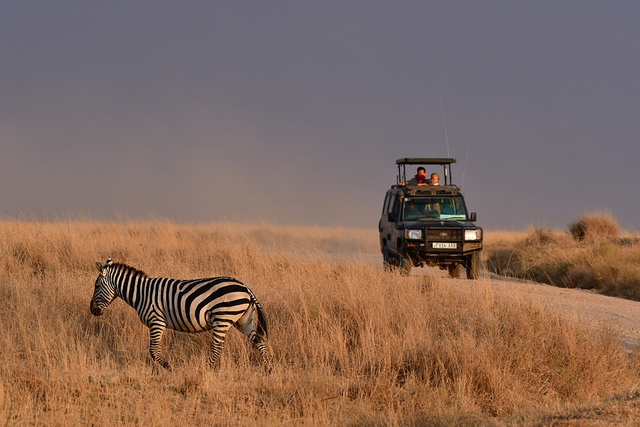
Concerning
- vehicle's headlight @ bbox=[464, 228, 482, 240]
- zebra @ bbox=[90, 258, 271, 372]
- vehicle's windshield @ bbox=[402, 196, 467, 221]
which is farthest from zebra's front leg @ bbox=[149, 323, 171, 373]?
vehicle's headlight @ bbox=[464, 228, 482, 240]

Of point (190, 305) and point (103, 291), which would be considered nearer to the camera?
point (190, 305)

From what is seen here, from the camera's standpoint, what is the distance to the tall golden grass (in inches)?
312

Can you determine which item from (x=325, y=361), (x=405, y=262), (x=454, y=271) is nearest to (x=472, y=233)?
(x=405, y=262)

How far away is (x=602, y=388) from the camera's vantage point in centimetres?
934

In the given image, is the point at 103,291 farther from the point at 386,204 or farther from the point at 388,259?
the point at 386,204

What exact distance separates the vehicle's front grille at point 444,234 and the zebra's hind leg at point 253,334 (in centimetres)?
854

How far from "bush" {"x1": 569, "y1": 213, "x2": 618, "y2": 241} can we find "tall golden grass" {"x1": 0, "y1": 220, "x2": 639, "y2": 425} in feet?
70.6

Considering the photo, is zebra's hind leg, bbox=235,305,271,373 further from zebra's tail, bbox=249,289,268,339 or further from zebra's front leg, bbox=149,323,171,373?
zebra's front leg, bbox=149,323,171,373

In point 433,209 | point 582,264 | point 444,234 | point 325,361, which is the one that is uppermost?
point 433,209

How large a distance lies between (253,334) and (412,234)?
844 centimetres

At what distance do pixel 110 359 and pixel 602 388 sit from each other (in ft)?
20.4

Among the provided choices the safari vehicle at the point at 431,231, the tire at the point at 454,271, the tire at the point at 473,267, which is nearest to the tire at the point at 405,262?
the safari vehicle at the point at 431,231

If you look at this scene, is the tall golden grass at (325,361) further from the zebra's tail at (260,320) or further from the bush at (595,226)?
the bush at (595,226)

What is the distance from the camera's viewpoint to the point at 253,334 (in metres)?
9.25
